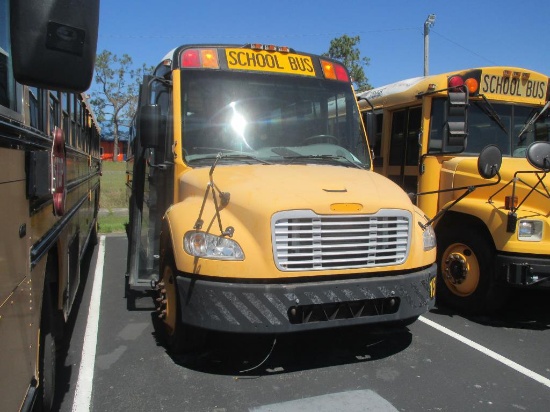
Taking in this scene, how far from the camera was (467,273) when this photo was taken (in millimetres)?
5410

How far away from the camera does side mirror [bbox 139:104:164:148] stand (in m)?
4.28

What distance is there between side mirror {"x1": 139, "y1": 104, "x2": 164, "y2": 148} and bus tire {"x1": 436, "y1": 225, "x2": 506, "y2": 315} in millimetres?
3435

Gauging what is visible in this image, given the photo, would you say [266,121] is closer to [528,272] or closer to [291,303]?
[291,303]

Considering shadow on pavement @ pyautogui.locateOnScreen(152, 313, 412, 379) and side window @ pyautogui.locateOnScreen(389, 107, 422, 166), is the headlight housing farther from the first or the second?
side window @ pyautogui.locateOnScreen(389, 107, 422, 166)

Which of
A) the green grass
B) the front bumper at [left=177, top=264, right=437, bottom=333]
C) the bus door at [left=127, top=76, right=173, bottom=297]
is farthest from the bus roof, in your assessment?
the green grass

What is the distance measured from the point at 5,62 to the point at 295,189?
2.06m

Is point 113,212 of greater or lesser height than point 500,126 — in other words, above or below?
below

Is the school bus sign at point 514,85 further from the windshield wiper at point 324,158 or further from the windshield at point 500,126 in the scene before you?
the windshield wiper at point 324,158

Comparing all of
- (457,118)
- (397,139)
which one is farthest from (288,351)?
(397,139)

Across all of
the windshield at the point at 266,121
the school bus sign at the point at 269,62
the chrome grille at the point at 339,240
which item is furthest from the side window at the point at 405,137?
the chrome grille at the point at 339,240

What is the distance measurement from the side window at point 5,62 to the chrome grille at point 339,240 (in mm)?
1811

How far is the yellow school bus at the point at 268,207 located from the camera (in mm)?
3406

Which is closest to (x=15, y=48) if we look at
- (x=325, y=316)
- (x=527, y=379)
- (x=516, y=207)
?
(x=325, y=316)

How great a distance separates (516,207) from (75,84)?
14.6 feet
